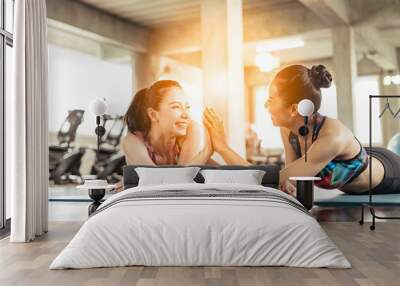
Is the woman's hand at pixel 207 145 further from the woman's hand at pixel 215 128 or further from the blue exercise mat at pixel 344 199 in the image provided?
the blue exercise mat at pixel 344 199

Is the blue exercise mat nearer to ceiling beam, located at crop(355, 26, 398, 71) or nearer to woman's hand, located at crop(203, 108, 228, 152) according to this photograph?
woman's hand, located at crop(203, 108, 228, 152)

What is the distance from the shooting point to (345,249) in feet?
13.8

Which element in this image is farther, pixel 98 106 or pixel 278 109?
pixel 278 109

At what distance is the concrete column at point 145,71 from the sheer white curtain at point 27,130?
6.64ft

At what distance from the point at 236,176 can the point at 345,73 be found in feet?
7.53

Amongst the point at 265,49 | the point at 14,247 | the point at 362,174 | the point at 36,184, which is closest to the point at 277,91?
the point at 265,49

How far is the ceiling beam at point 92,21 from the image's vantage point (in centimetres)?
723

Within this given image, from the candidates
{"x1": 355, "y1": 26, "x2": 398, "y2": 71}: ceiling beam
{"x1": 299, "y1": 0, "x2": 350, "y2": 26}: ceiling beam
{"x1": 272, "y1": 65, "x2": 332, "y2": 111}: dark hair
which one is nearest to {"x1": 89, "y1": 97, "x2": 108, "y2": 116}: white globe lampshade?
{"x1": 272, "y1": 65, "x2": 332, "y2": 111}: dark hair

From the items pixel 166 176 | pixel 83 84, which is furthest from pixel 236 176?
pixel 83 84

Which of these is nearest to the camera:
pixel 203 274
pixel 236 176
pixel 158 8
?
pixel 203 274

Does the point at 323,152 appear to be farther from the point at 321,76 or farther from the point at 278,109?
the point at 321,76

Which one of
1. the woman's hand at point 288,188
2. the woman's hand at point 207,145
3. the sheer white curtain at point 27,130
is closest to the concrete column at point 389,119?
the woman's hand at point 288,188

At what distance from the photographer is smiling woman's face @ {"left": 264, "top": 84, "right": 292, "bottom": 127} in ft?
22.0

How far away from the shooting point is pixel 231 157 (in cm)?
670
